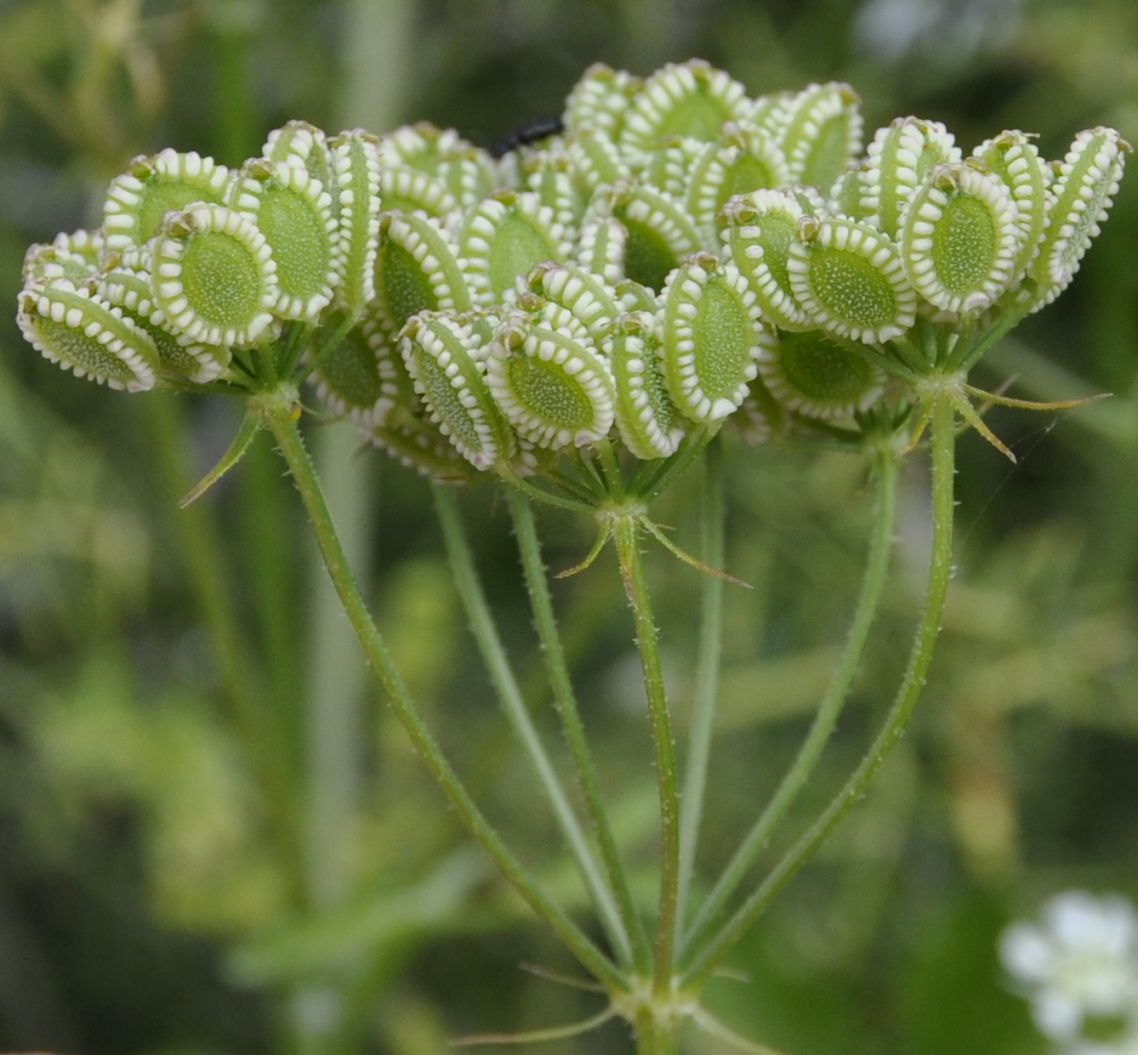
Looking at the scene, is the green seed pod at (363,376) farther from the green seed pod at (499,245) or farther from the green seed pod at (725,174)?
the green seed pod at (725,174)

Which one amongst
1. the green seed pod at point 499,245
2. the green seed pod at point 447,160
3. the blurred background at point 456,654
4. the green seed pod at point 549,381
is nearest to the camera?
the green seed pod at point 549,381

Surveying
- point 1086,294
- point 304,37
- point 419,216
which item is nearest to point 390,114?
point 304,37

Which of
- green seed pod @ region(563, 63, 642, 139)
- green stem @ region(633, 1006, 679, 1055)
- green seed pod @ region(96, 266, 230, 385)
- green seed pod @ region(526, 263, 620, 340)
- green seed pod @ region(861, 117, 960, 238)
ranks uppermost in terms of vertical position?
green seed pod @ region(563, 63, 642, 139)

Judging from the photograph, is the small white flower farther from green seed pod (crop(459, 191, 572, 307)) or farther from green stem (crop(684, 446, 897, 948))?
green seed pod (crop(459, 191, 572, 307))

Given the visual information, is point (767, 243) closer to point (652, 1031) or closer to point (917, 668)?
point (917, 668)

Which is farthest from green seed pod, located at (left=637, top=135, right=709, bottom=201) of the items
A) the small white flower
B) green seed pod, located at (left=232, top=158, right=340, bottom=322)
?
the small white flower

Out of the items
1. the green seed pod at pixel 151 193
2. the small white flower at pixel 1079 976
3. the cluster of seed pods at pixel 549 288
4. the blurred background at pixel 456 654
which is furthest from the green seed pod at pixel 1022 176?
the small white flower at pixel 1079 976
